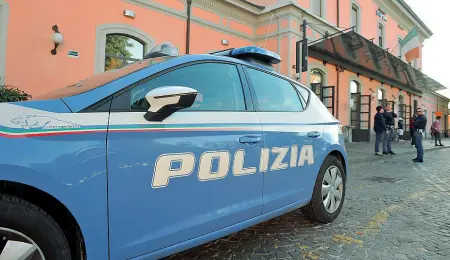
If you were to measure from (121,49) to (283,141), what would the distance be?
777 centimetres

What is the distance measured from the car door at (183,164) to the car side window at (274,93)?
0.24 m

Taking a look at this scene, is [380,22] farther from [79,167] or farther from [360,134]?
[79,167]

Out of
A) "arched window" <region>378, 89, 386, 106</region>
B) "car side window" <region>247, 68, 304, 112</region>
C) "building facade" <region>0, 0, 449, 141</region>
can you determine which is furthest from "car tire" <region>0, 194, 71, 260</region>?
"arched window" <region>378, 89, 386, 106</region>

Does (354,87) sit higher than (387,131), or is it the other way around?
(354,87)

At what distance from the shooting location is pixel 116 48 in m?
8.94

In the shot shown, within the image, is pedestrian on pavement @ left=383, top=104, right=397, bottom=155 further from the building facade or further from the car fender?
the car fender

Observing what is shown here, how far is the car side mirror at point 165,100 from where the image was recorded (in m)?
1.73

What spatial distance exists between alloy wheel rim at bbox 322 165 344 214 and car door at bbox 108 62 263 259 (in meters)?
1.24

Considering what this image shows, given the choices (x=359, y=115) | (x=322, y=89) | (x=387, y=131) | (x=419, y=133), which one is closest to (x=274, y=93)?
(x=419, y=133)

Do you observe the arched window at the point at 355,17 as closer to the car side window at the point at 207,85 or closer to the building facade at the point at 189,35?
the building facade at the point at 189,35

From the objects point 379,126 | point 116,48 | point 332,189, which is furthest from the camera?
point 379,126

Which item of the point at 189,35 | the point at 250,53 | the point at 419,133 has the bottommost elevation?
the point at 419,133

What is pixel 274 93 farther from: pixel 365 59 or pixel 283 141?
pixel 365 59

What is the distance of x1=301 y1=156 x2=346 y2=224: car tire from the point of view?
3.25 meters
